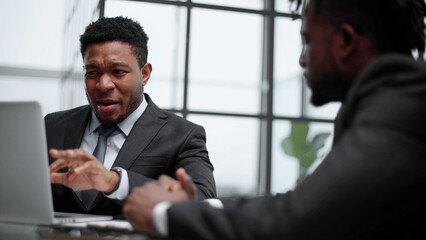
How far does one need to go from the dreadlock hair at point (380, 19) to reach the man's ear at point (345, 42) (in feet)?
0.04

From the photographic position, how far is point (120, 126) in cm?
204

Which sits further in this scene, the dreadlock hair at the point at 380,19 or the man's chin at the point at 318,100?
the man's chin at the point at 318,100

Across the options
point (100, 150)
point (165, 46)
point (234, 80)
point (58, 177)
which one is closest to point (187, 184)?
point (58, 177)

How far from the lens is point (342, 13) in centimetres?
93

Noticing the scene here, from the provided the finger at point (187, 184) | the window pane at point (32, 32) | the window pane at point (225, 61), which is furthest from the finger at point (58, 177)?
the window pane at point (32, 32)

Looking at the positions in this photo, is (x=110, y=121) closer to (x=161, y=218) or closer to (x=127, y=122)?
(x=127, y=122)

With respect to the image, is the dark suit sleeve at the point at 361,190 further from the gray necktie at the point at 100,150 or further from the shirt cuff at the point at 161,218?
the gray necktie at the point at 100,150

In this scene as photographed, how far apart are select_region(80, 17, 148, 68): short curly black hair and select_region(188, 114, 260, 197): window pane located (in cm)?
297

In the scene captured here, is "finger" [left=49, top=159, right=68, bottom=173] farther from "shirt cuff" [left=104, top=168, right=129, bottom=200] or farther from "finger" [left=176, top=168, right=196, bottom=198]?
"finger" [left=176, top=168, right=196, bottom=198]

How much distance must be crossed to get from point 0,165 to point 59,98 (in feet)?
15.2

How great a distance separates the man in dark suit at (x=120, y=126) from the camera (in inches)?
73.9

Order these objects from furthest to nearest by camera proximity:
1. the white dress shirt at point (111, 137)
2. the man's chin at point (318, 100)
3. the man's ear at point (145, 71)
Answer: the man's ear at point (145, 71) → the white dress shirt at point (111, 137) → the man's chin at point (318, 100)

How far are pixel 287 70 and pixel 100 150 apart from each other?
4.06 m

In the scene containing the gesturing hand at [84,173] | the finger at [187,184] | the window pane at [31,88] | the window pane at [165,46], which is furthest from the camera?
the window pane at [31,88]
